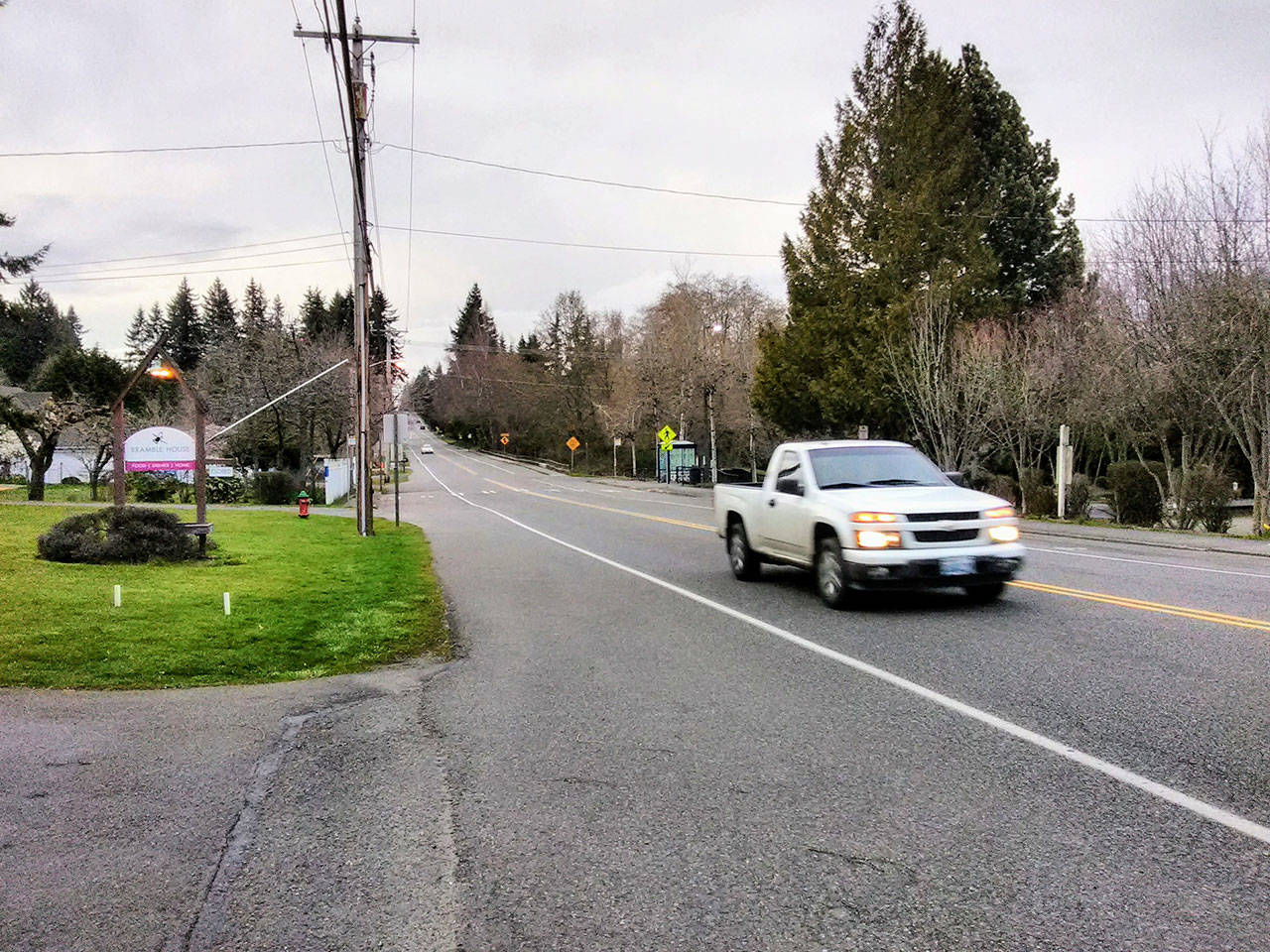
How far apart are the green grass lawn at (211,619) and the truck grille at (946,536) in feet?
15.6

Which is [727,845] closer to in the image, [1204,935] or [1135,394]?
[1204,935]

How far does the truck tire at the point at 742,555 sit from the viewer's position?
40.1 feet

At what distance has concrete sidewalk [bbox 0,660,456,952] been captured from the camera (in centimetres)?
327

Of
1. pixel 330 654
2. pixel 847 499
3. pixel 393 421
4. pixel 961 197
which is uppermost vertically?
pixel 961 197

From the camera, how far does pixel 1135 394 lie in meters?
25.4

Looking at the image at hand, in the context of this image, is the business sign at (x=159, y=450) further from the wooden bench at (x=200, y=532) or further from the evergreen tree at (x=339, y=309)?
the evergreen tree at (x=339, y=309)

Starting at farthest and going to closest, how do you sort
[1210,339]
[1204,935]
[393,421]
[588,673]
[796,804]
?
[393,421] → [1210,339] → [588,673] → [796,804] → [1204,935]

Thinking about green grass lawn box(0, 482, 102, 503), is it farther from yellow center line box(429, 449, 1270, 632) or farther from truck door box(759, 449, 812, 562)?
yellow center line box(429, 449, 1270, 632)

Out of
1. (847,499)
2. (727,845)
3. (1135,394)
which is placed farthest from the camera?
(1135,394)

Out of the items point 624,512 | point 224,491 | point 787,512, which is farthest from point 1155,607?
point 224,491

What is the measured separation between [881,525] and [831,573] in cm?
89

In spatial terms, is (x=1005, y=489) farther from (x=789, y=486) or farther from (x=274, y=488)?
(x=274, y=488)

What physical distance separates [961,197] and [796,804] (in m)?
38.7

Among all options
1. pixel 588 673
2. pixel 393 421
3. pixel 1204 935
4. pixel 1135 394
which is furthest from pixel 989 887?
pixel 1135 394
